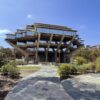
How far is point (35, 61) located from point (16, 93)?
189 feet

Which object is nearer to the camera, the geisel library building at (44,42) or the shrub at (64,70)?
the shrub at (64,70)

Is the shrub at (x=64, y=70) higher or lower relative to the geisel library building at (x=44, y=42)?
lower

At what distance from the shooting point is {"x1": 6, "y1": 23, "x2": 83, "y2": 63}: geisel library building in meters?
66.6

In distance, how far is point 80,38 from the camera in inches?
2995

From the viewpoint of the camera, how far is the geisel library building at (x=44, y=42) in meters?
66.6

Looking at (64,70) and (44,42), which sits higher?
(44,42)

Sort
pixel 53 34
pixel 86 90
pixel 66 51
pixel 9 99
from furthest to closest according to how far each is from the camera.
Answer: pixel 66 51, pixel 53 34, pixel 86 90, pixel 9 99

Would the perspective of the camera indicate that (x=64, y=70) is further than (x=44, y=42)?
No

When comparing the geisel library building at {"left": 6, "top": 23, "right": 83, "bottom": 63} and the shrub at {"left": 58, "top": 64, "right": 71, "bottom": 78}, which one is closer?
the shrub at {"left": 58, "top": 64, "right": 71, "bottom": 78}

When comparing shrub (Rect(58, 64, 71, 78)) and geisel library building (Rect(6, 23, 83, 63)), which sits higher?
geisel library building (Rect(6, 23, 83, 63))

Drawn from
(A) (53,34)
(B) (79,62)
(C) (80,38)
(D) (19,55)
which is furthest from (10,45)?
(B) (79,62)

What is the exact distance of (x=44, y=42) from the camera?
225 ft

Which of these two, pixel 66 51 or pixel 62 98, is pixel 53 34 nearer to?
pixel 66 51

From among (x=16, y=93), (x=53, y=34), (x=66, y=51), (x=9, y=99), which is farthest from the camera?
(x=66, y=51)
